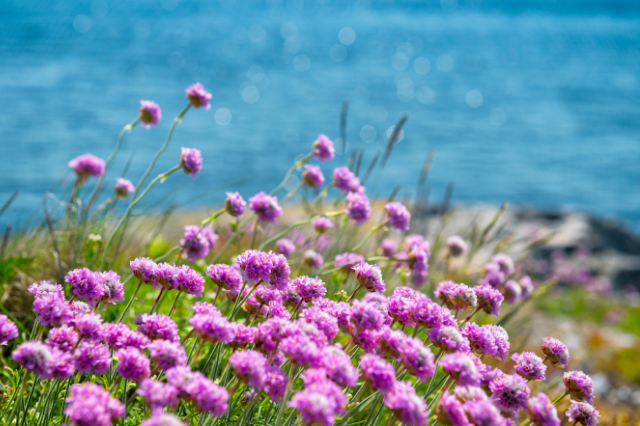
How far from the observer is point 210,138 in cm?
1702

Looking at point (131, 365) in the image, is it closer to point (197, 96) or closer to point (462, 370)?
point (462, 370)

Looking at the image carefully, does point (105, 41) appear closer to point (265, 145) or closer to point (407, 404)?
point (265, 145)

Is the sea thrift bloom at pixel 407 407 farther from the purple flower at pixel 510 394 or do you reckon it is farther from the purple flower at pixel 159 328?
the purple flower at pixel 159 328

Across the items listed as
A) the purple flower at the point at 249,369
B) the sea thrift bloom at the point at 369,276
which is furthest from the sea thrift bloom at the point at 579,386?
the purple flower at the point at 249,369

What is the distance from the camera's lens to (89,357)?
4.93 feet

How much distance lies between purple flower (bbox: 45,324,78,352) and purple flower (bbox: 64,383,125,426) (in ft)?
0.77

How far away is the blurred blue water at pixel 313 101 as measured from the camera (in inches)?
599

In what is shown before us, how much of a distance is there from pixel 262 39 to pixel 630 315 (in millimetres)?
34415

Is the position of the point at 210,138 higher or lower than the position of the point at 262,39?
lower

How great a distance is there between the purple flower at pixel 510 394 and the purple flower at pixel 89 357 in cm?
115

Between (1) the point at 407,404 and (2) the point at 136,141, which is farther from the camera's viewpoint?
(2) the point at 136,141

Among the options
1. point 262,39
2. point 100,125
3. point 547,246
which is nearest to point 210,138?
point 100,125

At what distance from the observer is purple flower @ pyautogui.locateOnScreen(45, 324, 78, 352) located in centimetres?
153

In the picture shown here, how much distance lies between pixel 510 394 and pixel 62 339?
4.27ft
